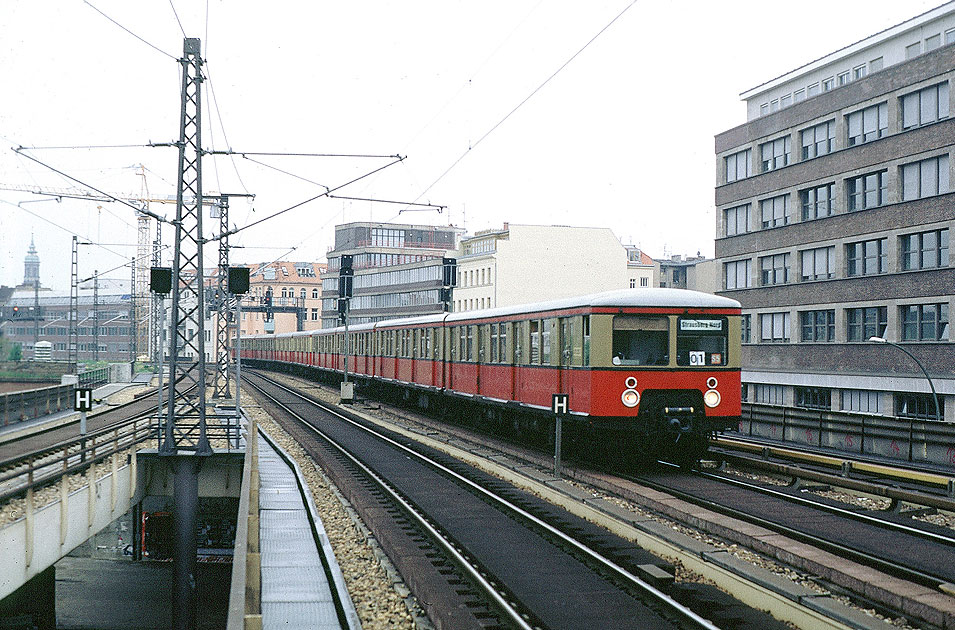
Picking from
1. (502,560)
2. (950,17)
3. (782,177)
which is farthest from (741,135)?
(502,560)

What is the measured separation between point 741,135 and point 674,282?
235ft

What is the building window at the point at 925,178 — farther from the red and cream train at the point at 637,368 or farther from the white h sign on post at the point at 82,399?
the white h sign on post at the point at 82,399

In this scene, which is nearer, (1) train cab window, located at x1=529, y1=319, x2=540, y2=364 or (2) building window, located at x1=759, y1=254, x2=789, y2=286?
(1) train cab window, located at x1=529, y1=319, x2=540, y2=364

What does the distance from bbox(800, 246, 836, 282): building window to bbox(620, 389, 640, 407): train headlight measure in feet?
91.1

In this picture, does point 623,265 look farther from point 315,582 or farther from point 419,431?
point 315,582

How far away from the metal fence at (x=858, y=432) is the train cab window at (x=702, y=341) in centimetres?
503

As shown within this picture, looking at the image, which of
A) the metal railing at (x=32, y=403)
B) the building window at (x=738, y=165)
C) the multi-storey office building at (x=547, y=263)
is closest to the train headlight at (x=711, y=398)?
the metal railing at (x=32, y=403)

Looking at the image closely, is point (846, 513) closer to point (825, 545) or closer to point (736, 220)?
point (825, 545)

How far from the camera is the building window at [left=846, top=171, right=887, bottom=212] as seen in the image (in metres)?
38.3

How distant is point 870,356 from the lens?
126ft

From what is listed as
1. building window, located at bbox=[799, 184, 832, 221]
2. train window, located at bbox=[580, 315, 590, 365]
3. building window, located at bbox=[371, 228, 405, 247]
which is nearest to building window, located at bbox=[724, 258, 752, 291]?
building window, located at bbox=[799, 184, 832, 221]

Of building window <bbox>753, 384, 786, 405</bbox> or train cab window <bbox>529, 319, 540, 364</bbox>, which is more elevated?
train cab window <bbox>529, 319, 540, 364</bbox>

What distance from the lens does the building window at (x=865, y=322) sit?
38.3 m

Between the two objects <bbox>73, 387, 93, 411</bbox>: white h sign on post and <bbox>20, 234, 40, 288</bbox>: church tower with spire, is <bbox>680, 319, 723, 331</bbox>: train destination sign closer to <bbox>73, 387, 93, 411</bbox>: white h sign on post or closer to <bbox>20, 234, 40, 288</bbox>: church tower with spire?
<bbox>20, 234, 40, 288</bbox>: church tower with spire
